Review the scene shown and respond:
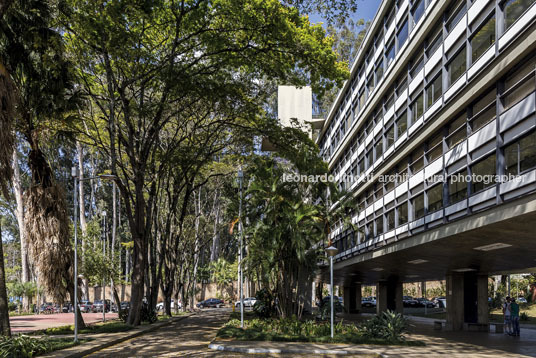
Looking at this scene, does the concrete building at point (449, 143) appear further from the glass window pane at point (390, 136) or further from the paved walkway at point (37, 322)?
the paved walkway at point (37, 322)

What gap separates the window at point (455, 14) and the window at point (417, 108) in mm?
3374

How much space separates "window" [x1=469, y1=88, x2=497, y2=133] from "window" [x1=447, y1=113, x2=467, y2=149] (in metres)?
0.66

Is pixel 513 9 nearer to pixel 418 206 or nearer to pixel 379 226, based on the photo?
pixel 418 206

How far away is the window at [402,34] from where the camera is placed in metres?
23.3

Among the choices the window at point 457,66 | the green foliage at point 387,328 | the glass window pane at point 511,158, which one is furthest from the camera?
the green foliage at point 387,328

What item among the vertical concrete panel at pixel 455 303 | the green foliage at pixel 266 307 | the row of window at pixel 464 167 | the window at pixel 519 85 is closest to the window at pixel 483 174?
the row of window at pixel 464 167

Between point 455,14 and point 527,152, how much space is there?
23.9ft

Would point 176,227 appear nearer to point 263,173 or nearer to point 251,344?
point 263,173

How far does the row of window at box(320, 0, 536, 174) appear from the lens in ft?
48.2

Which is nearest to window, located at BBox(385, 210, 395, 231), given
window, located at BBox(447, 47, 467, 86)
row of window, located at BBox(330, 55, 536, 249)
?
row of window, located at BBox(330, 55, 536, 249)

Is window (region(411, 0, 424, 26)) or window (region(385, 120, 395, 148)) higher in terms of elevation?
window (region(411, 0, 424, 26))

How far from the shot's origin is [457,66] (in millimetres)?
17359

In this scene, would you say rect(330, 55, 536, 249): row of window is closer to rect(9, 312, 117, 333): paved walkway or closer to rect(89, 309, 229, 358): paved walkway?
rect(89, 309, 229, 358): paved walkway

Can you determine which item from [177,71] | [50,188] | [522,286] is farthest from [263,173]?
[522,286]
